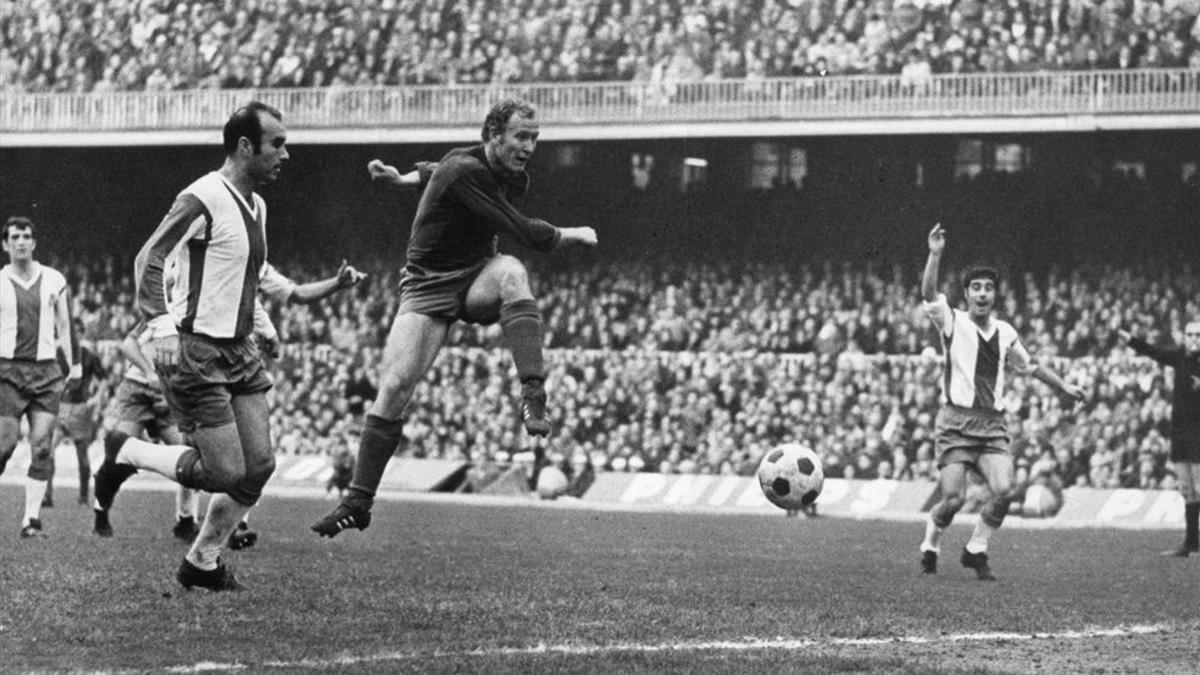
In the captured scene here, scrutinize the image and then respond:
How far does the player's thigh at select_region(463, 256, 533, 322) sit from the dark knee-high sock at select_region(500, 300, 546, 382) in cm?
Answer: 6

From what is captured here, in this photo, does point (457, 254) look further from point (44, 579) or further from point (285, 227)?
point (285, 227)

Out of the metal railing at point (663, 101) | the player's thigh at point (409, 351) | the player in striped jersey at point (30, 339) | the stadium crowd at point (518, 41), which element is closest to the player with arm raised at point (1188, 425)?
the player's thigh at point (409, 351)

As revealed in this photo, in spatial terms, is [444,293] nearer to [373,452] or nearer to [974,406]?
[373,452]

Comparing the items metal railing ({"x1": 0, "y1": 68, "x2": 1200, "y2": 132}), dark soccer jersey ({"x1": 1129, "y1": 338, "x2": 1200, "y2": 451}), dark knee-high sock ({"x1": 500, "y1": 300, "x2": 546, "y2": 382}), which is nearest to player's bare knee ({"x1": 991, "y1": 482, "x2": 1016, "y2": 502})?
dark soccer jersey ({"x1": 1129, "y1": 338, "x2": 1200, "y2": 451})

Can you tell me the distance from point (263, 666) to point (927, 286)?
7173 millimetres

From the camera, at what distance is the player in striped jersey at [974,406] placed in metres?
13.8

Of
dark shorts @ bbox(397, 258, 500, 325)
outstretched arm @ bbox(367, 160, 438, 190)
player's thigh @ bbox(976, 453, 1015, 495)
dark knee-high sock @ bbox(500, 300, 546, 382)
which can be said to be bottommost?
player's thigh @ bbox(976, 453, 1015, 495)

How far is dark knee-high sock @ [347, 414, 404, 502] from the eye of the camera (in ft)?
31.7

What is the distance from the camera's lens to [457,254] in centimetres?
983

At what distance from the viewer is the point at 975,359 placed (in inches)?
560

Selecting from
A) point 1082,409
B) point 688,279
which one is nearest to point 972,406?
point 1082,409

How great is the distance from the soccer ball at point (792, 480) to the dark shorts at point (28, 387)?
6.03m

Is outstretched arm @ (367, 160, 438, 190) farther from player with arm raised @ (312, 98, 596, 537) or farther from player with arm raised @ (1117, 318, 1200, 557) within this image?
player with arm raised @ (1117, 318, 1200, 557)

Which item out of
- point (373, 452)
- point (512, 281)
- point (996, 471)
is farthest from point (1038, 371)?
point (373, 452)
